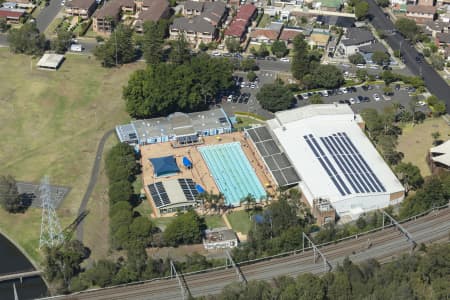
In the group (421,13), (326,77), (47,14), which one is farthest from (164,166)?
(421,13)

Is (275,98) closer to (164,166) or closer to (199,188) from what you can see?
(164,166)

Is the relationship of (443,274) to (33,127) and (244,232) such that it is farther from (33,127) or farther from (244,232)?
(33,127)

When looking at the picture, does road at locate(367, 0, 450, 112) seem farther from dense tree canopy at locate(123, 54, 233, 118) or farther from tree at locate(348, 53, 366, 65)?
dense tree canopy at locate(123, 54, 233, 118)

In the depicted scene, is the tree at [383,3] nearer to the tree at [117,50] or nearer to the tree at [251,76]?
the tree at [251,76]

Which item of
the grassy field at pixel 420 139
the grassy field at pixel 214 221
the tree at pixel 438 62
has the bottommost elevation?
the grassy field at pixel 214 221

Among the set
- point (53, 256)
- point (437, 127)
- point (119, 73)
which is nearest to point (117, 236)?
point (53, 256)

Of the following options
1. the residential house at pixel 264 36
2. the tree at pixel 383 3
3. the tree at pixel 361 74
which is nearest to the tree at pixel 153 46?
the residential house at pixel 264 36
